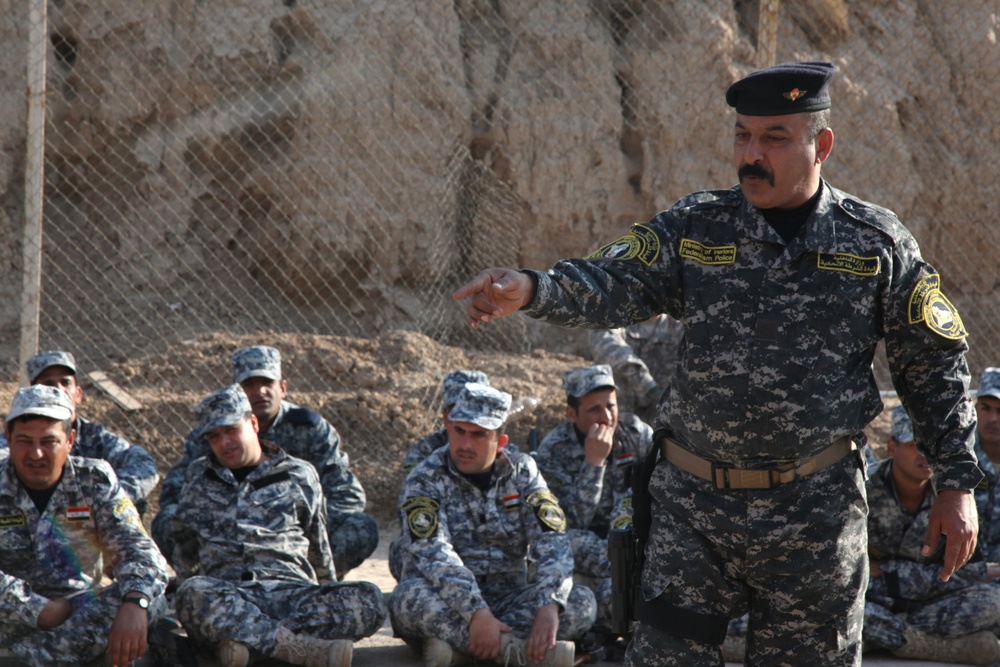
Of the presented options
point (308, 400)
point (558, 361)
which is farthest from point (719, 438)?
point (558, 361)

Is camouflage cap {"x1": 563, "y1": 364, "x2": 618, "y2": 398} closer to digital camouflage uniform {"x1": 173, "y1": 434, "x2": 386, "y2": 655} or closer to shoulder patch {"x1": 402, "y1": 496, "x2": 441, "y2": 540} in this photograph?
shoulder patch {"x1": 402, "y1": 496, "x2": 441, "y2": 540}

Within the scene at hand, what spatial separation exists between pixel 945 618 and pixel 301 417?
10.7 feet

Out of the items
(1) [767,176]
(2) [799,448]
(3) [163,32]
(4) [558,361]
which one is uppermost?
(3) [163,32]

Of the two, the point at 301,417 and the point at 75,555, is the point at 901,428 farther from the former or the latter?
the point at 75,555

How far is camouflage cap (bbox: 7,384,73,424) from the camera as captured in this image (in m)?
4.63

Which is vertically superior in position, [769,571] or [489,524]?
[769,571]

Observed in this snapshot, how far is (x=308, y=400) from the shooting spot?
25.6 ft

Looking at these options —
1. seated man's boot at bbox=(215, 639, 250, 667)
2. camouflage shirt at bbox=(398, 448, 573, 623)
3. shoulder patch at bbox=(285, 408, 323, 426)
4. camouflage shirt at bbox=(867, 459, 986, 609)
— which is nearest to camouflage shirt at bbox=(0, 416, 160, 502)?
shoulder patch at bbox=(285, 408, 323, 426)

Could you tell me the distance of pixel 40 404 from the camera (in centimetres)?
464

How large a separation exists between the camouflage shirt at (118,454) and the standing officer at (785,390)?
343 cm

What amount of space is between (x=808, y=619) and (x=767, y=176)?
110 centimetres

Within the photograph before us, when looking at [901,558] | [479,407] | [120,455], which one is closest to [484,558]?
[479,407]

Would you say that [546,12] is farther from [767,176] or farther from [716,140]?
[767,176]

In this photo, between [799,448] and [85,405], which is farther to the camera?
[85,405]
